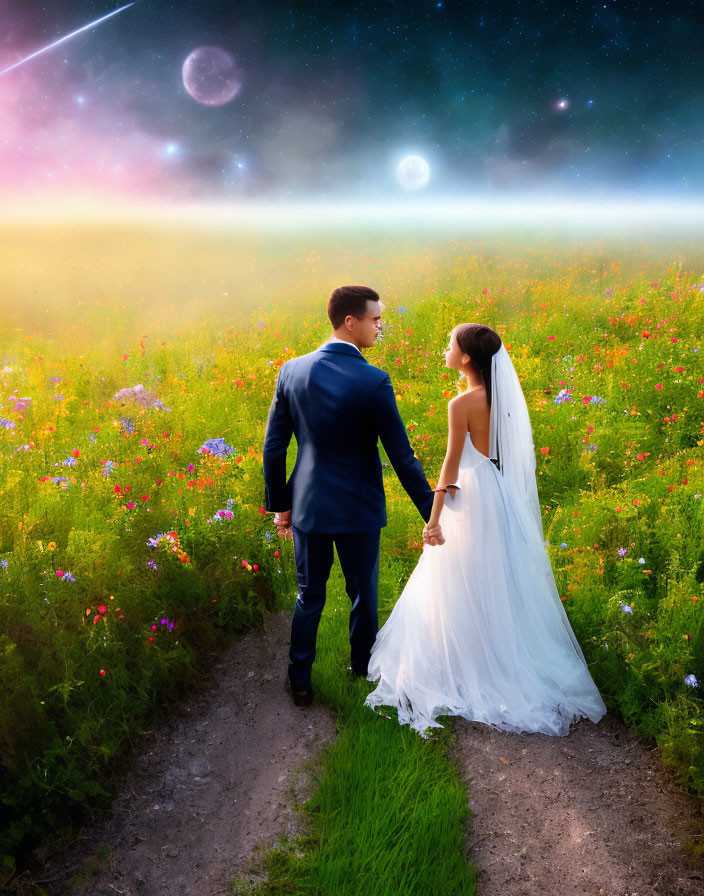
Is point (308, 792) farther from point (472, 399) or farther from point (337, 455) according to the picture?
point (472, 399)

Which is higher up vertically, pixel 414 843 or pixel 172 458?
pixel 172 458

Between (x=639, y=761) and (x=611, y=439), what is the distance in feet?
10.1

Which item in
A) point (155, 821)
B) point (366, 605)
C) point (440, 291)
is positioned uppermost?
point (440, 291)

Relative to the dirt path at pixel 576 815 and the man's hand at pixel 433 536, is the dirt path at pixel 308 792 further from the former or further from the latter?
the man's hand at pixel 433 536

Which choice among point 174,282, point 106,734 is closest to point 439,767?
point 106,734

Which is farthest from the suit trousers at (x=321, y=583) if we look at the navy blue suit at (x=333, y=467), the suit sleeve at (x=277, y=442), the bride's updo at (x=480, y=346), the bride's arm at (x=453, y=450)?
the bride's updo at (x=480, y=346)

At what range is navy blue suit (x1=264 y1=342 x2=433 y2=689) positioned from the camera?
3.03m

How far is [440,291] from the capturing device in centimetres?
995

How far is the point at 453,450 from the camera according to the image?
3.42m

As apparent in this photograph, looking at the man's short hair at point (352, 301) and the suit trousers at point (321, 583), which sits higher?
the man's short hair at point (352, 301)

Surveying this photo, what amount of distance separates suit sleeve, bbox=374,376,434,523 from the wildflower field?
1.34 meters

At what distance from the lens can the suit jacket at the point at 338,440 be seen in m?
3.02

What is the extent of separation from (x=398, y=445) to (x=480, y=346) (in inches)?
→ 29.4

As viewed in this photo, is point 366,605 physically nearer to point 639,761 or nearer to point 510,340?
point 639,761
